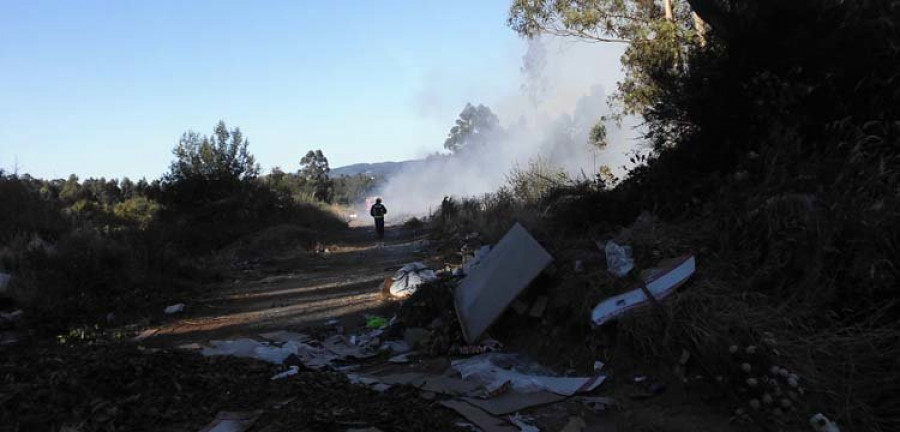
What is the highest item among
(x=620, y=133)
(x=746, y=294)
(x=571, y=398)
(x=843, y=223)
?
(x=620, y=133)

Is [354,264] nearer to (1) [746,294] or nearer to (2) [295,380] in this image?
(2) [295,380]

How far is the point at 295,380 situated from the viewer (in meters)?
4.61

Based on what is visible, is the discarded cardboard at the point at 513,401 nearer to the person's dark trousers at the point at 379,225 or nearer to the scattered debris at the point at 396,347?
the scattered debris at the point at 396,347

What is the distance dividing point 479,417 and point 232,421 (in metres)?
1.54

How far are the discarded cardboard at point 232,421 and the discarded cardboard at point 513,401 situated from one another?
1.39 m

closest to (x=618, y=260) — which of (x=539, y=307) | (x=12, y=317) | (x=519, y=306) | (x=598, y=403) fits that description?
(x=539, y=307)

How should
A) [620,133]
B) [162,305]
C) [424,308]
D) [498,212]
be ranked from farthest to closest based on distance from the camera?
1. [620,133]
2. [498,212]
3. [162,305]
4. [424,308]

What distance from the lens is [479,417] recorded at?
3758mm

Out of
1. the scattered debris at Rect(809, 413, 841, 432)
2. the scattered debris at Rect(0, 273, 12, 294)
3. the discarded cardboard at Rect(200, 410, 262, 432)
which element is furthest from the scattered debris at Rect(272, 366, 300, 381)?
the scattered debris at Rect(0, 273, 12, 294)

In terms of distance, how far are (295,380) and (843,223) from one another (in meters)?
4.05

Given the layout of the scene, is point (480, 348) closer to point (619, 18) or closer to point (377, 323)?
point (377, 323)

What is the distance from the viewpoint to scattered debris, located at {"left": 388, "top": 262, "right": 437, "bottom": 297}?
838 centimetres

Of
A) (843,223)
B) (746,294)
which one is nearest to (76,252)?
(746,294)

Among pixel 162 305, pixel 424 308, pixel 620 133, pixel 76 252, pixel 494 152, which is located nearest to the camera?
pixel 424 308
